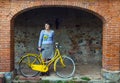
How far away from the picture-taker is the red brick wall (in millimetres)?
11328

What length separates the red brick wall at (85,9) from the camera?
37.2ft

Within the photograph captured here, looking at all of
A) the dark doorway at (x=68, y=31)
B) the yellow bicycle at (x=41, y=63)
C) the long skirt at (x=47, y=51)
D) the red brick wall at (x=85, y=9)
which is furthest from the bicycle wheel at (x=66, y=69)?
the dark doorway at (x=68, y=31)

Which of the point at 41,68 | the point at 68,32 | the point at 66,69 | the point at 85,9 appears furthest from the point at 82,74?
the point at 68,32

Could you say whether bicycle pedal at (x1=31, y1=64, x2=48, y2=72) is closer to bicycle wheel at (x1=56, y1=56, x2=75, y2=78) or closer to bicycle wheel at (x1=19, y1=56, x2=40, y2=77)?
bicycle wheel at (x1=19, y1=56, x2=40, y2=77)

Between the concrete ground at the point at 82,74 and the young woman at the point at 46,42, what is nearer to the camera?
the concrete ground at the point at 82,74

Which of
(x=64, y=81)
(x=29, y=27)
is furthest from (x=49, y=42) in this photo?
(x=29, y=27)

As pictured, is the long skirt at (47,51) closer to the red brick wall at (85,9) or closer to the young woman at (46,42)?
the young woman at (46,42)

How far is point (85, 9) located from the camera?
11430mm

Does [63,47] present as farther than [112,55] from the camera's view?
Yes

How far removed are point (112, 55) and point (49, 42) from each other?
2270mm

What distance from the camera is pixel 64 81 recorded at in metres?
11.5

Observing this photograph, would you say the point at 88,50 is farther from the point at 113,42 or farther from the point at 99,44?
the point at 113,42

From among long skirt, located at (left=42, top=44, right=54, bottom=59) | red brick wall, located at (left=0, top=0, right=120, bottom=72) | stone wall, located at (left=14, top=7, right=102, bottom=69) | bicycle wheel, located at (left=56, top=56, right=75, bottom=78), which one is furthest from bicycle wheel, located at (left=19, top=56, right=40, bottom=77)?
stone wall, located at (left=14, top=7, right=102, bottom=69)

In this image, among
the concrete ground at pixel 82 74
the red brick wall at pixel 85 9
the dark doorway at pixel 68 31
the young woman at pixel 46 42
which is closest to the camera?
the red brick wall at pixel 85 9
